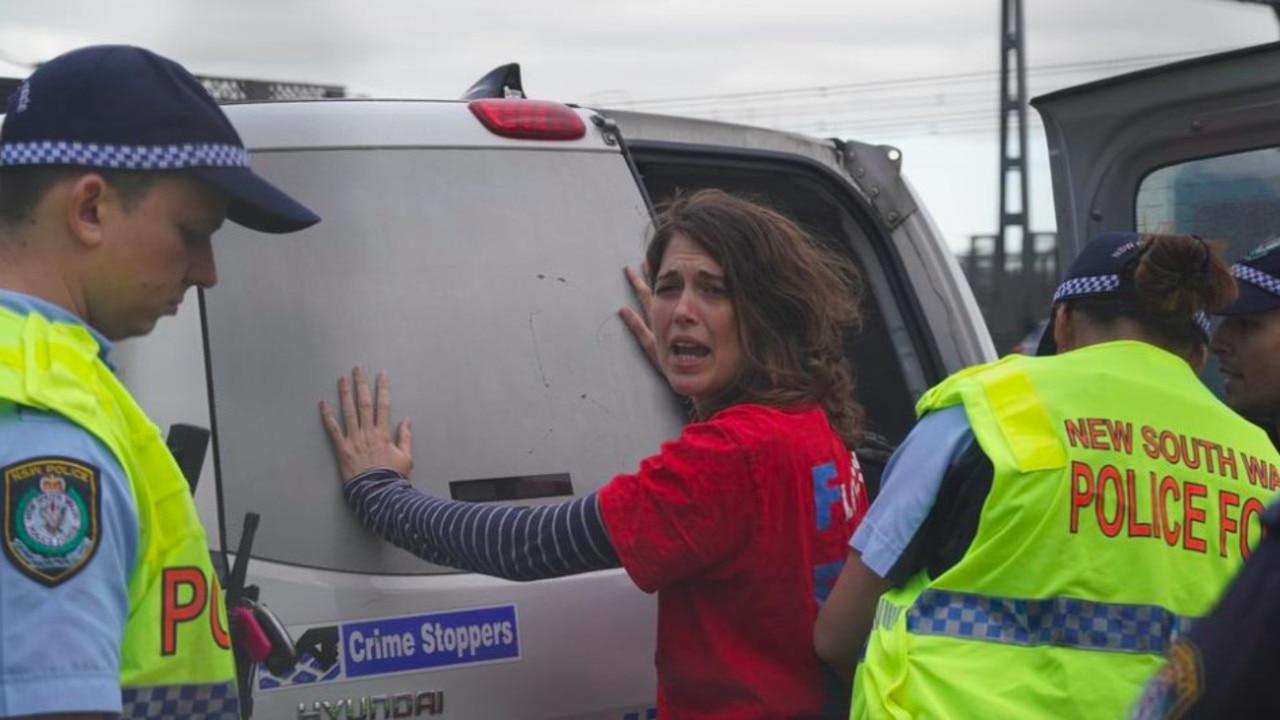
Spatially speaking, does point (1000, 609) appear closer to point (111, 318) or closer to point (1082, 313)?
point (1082, 313)

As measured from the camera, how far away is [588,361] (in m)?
3.06

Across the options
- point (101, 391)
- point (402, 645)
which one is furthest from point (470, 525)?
point (101, 391)

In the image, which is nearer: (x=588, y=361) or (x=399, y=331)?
(x=399, y=331)

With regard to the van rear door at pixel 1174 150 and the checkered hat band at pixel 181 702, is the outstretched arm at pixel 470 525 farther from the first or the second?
the van rear door at pixel 1174 150

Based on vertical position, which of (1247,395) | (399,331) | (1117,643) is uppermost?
(399,331)

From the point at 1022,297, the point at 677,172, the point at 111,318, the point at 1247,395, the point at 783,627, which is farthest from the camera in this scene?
the point at 1022,297

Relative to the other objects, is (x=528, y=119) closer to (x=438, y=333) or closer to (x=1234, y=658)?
(x=438, y=333)

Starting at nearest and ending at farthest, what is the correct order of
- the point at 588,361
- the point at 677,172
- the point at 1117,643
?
the point at 1117,643
the point at 588,361
the point at 677,172

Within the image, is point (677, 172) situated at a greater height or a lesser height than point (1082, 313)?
greater

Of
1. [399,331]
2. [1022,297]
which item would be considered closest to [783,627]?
[399,331]

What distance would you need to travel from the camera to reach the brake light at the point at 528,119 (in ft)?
10.2

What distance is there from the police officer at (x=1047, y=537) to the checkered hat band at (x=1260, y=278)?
35.2 inches

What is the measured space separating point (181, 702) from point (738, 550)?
1073mm

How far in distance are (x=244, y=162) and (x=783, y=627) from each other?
119 centimetres
